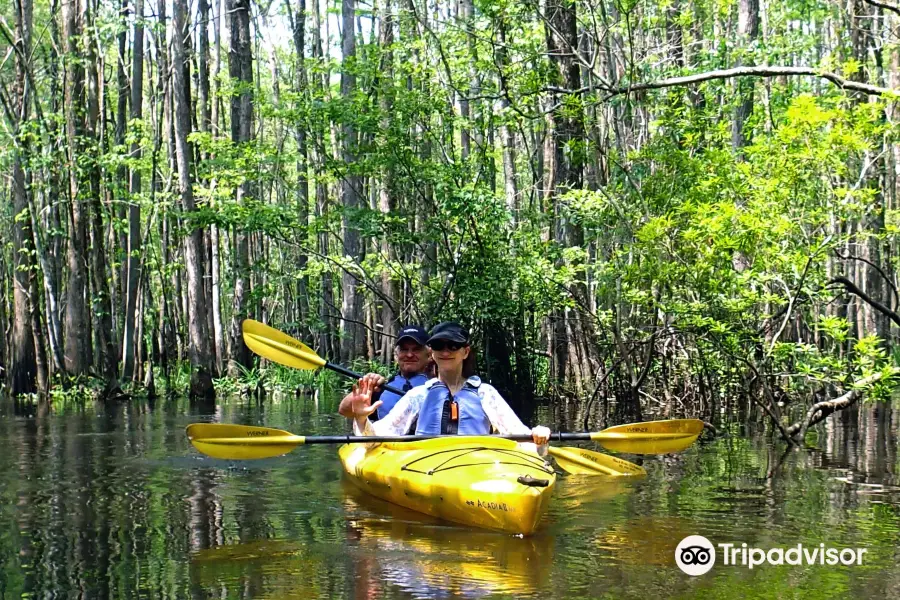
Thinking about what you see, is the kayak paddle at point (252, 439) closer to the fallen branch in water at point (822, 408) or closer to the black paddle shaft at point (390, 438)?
the black paddle shaft at point (390, 438)

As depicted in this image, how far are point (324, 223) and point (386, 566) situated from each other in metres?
10.5

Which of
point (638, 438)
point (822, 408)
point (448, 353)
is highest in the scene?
point (448, 353)

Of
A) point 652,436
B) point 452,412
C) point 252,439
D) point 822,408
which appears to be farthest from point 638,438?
point 822,408

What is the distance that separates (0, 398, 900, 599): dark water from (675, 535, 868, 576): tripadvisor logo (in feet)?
0.25

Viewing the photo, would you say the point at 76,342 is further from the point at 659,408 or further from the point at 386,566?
the point at 386,566

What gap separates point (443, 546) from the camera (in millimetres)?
5609

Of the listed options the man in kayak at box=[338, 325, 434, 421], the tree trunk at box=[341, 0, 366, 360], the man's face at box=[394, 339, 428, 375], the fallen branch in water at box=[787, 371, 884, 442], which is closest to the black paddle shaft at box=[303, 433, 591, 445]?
the man in kayak at box=[338, 325, 434, 421]

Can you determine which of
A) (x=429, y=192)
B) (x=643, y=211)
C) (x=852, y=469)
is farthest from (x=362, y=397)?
(x=429, y=192)

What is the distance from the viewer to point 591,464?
798cm

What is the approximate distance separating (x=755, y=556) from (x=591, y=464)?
2729mm

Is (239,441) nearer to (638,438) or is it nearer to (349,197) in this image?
(638,438)

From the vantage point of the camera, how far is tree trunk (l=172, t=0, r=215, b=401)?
15815 mm

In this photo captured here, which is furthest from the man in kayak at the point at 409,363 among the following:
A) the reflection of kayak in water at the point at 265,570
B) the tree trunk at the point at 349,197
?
the tree trunk at the point at 349,197

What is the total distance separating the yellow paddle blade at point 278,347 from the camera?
9164 mm
